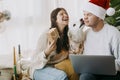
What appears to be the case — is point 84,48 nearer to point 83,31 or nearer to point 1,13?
point 83,31

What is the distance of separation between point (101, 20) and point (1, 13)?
4.07 ft

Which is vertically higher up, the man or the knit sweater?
the man

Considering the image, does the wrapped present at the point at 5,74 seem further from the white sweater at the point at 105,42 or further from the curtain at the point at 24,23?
the white sweater at the point at 105,42

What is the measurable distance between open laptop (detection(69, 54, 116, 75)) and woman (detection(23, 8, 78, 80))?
216mm

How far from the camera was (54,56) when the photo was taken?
2602 millimetres

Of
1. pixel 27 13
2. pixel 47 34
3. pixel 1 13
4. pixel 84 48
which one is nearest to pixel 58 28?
pixel 47 34


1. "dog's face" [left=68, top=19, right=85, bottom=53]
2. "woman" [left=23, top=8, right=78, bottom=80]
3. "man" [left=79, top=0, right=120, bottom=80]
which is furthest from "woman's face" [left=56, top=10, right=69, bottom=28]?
"man" [left=79, top=0, right=120, bottom=80]

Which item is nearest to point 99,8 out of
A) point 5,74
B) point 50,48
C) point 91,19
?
point 91,19

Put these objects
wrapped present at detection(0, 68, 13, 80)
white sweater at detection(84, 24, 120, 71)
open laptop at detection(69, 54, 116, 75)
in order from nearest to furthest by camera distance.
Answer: open laptop at detection(69, 54, 116, 75)
white sweater at detection(84, 24, 120, 71)
wrapped present at detection(0, 68, 13, 80)

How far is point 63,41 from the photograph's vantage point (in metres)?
2.62

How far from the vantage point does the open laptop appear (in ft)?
6.83

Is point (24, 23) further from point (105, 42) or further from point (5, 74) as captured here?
point (105, 42)

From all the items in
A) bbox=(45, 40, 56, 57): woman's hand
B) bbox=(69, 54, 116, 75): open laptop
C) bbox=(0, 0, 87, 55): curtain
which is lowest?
bbox=(69, 54, 116, 75): open laptop

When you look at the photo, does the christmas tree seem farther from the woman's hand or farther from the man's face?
the woman's hand
